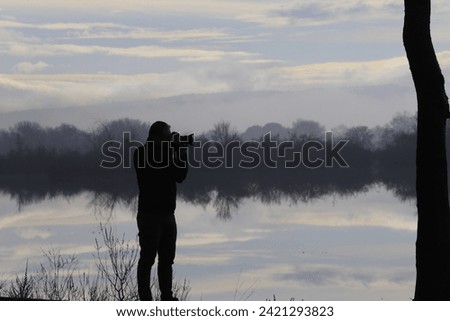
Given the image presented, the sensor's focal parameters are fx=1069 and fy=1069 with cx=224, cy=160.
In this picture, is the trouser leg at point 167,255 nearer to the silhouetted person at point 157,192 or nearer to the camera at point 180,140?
the silhouetted person at point 157,192

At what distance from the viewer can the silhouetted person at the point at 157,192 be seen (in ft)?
36.8

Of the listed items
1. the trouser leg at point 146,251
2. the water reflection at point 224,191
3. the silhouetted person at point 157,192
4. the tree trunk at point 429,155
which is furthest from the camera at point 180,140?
the water reflection at point 224,191

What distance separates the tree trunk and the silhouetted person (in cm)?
288

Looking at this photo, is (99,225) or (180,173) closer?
(180,173)

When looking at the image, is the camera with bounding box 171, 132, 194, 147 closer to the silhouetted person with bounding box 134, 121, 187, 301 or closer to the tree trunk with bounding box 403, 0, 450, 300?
the silhouetted person with bounding box 134, 121, 187, 301

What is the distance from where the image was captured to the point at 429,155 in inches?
479

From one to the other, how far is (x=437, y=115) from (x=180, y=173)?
10.0ft

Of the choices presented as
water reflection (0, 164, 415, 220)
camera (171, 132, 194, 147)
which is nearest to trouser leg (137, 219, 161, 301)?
camera (171, 132, 194, 147)

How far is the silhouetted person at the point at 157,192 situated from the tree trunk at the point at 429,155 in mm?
2881

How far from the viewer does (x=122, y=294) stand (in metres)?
14.1

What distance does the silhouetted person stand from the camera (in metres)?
11.2

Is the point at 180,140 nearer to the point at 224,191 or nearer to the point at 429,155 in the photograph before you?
the point at 429,155
